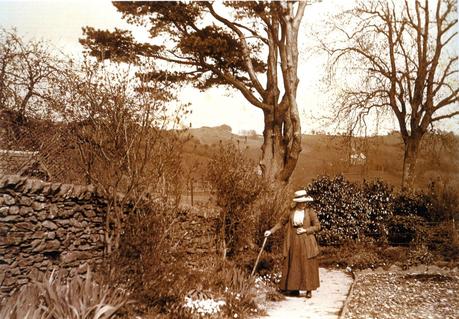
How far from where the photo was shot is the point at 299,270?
8375 mm

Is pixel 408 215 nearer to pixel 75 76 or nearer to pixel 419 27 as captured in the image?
pixel 419 27

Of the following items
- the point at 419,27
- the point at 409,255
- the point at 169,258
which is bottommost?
the point at 409,255

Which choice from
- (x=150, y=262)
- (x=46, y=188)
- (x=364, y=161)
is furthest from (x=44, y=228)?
(x=364, y=161)

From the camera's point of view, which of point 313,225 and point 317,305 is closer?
point 317,305

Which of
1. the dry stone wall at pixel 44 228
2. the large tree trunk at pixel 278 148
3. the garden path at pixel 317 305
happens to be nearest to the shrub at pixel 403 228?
the large tree trunk at pixel 278 148

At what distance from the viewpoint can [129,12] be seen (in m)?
13.2

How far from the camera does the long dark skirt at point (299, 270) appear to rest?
8.30 m

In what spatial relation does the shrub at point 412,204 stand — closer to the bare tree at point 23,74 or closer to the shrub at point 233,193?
the shrub at point 233,193

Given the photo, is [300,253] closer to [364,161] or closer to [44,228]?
[44,228]

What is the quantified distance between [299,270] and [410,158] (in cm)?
880

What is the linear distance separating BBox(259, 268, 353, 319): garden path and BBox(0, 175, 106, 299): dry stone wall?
3075mm

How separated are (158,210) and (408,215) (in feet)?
26.9

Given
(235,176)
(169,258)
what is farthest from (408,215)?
(169,258)

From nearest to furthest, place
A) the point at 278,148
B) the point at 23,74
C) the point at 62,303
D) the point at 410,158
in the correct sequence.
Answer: the point at 62,303 < the point at 23,74 < the point at 278,148 < the point at 410,158
